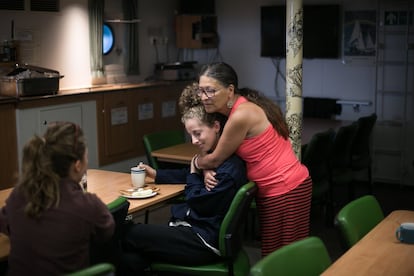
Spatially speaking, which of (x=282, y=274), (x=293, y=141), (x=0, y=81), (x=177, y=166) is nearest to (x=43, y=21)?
(x=0, y=81)

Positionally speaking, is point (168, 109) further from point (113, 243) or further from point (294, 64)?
point (113, 243)

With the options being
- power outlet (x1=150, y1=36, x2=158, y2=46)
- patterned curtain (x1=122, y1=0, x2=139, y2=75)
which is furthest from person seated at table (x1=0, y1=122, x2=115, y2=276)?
power outlet (x1=150, y1=36, x2=158, y2=46)

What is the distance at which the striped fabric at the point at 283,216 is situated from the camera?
3.03m

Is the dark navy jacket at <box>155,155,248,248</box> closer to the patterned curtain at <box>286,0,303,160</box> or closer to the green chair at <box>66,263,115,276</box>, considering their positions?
the patterned curtain at <box>286,0,303,160</box>

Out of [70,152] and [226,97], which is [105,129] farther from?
[70,152]

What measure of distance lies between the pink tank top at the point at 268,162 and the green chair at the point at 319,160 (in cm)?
160

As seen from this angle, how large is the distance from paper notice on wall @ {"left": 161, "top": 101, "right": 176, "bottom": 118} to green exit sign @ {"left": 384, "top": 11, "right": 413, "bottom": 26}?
2575 mm

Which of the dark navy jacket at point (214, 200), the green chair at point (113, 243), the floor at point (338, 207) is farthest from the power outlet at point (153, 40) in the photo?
the green chair at point (113, 243)

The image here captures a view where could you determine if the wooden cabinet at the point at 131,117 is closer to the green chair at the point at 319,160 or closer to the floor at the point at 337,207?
the floor at the point at 337,207

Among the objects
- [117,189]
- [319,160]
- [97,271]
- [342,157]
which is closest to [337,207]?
[342,157]

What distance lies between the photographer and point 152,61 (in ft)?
24.3

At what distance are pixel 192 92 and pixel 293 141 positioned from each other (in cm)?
100

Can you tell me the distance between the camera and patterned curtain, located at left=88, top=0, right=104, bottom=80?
21.0 feet

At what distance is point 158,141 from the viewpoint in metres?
4.63
